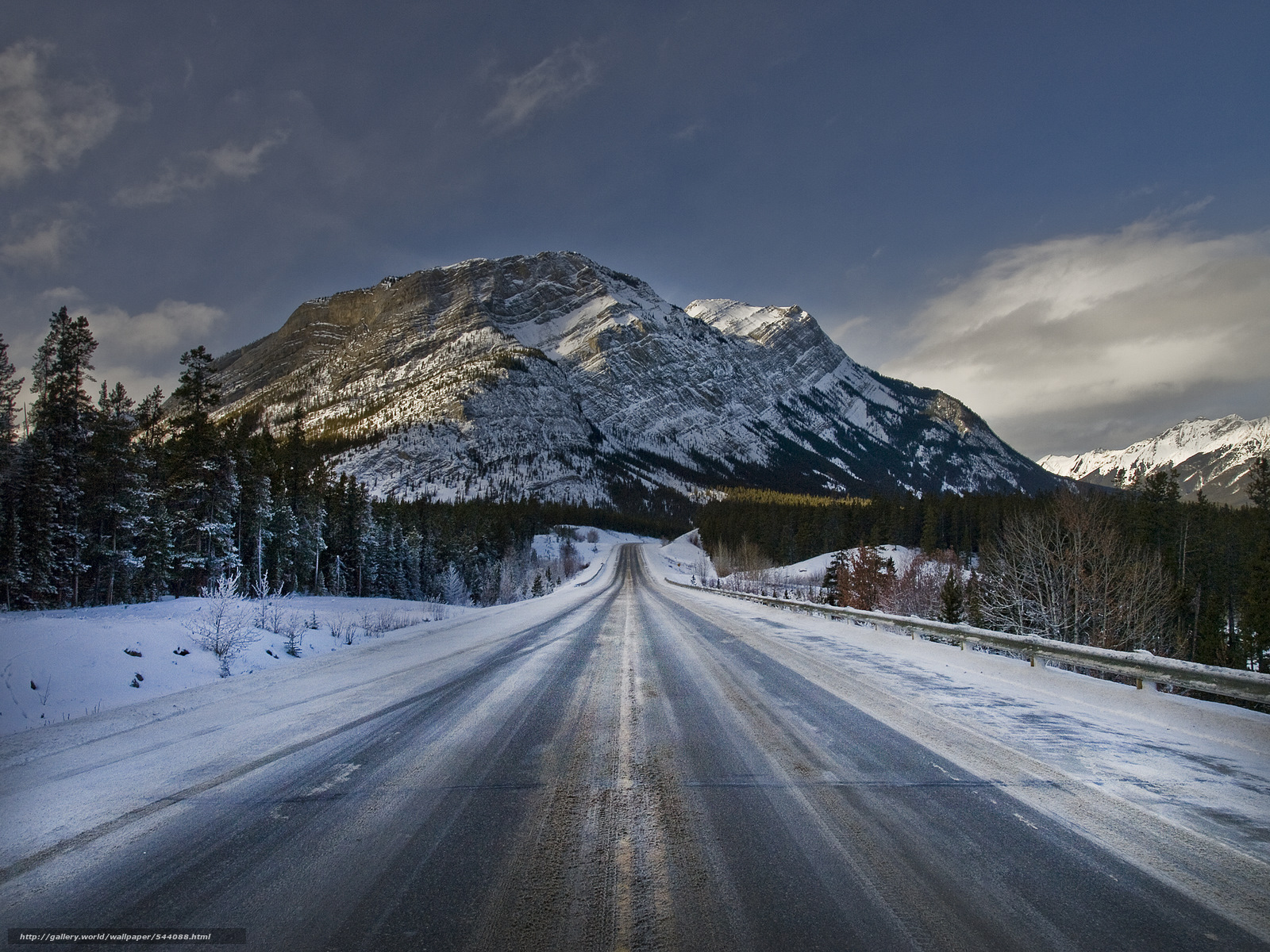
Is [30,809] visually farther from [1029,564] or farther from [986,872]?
[1029,564]

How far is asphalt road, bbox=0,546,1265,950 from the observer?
8.79 ft

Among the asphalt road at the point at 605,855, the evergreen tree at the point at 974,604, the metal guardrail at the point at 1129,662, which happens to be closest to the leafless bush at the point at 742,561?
the evergreen tree at the point at 974,604

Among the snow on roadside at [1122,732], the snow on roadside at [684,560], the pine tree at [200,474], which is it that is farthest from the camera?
the snow on roadside at [684,560]

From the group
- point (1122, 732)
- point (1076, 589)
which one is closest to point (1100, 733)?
point (1122, 732)

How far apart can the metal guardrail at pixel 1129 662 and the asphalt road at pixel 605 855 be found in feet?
10.0

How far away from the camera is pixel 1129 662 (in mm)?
→ 6852

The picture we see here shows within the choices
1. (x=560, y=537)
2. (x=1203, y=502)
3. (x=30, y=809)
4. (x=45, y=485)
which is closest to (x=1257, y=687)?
(x=30, y=809)

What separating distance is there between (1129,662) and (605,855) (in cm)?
697

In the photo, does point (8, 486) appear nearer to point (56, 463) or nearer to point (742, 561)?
point (56, 463)

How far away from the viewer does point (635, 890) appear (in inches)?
118

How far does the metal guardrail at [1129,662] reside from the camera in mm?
5469

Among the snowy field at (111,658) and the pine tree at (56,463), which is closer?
the snowy field at (111,658)

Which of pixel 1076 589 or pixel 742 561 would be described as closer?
pixel 1076 589

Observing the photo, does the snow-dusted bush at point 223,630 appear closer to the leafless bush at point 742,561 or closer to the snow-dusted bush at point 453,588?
the snow-dusted bush at point 453,588
